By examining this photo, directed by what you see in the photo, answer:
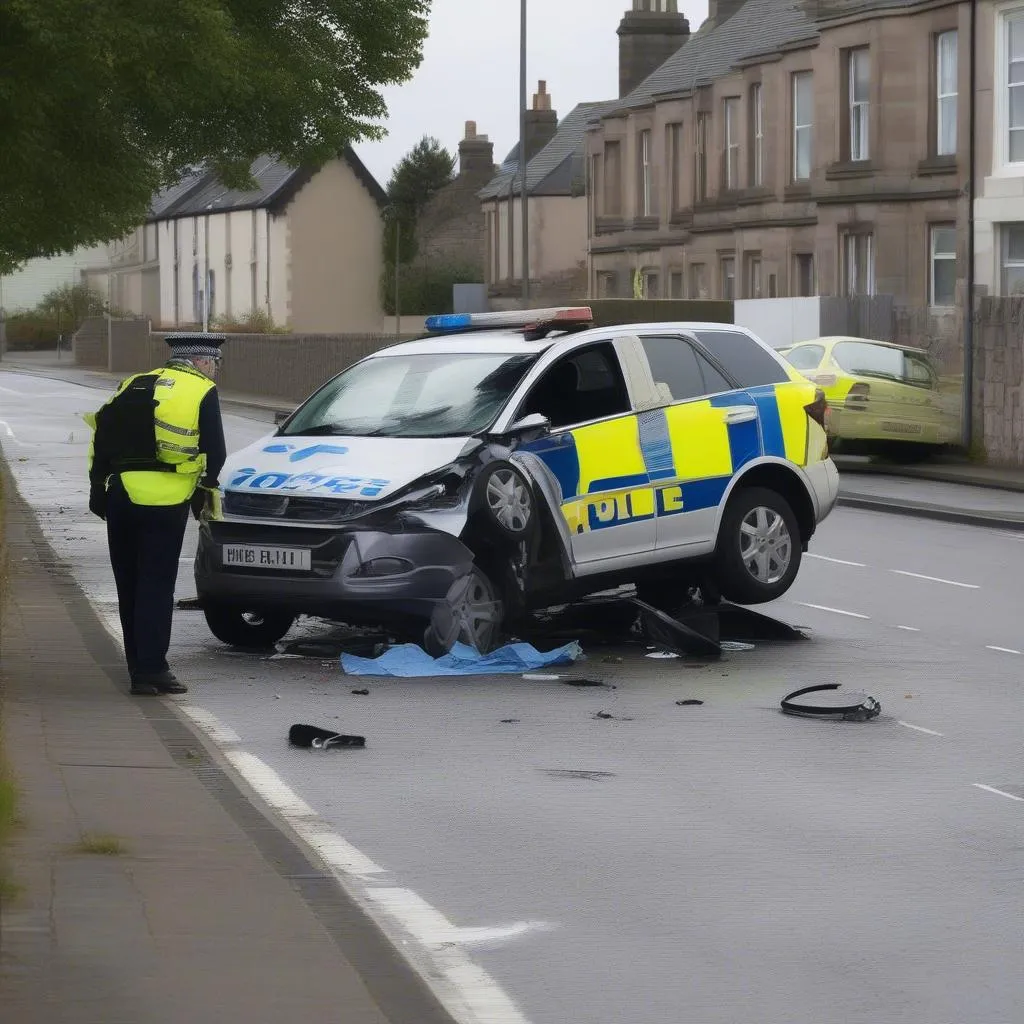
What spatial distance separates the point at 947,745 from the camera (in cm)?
929

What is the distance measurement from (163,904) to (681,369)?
7542 mm

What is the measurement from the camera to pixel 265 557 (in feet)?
36.6

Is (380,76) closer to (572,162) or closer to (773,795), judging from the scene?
(773,795)

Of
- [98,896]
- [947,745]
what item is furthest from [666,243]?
[98,896]

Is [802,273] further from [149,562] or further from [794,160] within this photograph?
[149,562]

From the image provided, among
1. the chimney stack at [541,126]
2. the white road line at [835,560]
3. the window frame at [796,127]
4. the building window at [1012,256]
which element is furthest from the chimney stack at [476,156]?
the white road line at [835,560]

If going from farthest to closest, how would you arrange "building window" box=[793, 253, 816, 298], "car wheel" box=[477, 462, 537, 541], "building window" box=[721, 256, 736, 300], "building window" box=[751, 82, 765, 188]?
"building window" box=[721, 256, 736, 300]
"building window" box=[751, 82, 765, 188]
"building window" box=[793, 253, 816, 298]
"car wheel" box=[477, 462, 537, 541]

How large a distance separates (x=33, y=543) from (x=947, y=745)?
10.8 meters

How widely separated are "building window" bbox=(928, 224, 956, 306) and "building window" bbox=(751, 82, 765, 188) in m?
8.96

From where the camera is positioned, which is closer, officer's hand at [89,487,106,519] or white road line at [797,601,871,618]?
officer's hand at [89,487,106,519]

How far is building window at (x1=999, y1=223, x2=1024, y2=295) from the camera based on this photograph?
111 feet

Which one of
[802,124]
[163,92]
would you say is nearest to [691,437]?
[163,92]

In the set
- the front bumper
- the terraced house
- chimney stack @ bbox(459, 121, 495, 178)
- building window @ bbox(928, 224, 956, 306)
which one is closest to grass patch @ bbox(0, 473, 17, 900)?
the front bumper

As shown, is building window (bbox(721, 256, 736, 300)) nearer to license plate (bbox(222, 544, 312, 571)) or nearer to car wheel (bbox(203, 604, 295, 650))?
car wheel (bbox(203, 604, 295, 650))
